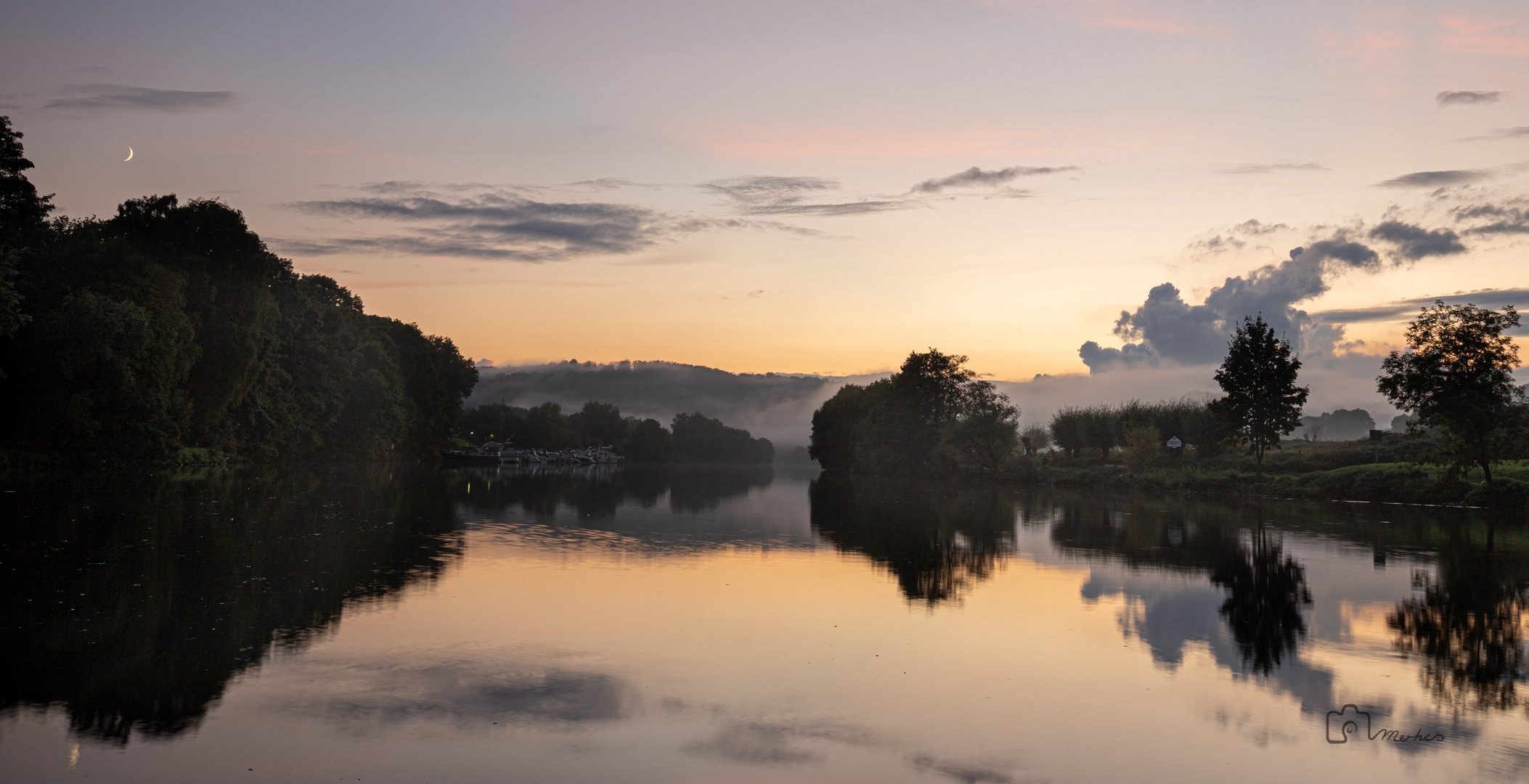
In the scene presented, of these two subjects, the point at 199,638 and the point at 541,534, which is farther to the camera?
the point at 541,534

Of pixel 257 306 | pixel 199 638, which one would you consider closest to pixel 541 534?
pixel 199 638

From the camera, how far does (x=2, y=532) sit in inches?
846

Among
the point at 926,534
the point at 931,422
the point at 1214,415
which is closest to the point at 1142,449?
the point at 1214,415

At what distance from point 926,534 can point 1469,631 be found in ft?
56.7

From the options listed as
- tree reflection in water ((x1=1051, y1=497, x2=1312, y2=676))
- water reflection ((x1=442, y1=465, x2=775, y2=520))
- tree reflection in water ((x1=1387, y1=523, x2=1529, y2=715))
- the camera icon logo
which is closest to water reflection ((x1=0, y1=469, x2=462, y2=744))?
water reflection ((x1=442, y1=465, x2=775, y2=520))

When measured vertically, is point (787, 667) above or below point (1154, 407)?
below

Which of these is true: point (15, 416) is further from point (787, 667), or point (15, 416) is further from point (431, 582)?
point (787, 667)

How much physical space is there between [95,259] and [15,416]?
9571 millimetres

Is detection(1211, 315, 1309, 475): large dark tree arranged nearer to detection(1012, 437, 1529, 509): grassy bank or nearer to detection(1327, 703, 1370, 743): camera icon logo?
detection(1012, 437, 1529, 509): grassy bank

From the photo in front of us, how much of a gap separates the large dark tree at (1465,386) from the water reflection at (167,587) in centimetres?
3818

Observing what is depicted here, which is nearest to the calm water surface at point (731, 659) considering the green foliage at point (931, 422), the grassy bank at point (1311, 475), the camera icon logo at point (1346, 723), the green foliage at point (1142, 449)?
the camera icon logo at point (1346, 723)

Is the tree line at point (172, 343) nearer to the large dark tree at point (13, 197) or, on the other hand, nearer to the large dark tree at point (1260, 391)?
the large dark tree at point (13, 197)

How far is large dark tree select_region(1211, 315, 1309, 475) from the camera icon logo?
182 ft

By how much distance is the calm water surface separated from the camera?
28.3ft
